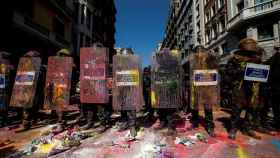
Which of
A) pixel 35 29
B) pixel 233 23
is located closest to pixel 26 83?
Result: pixel 35 29

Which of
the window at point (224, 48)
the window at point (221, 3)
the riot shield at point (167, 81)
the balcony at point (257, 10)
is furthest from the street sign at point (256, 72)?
the window at point (221, 3)

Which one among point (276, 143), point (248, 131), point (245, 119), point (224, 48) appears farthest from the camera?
point (224, 48)

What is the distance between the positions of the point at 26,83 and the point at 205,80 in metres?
4.31

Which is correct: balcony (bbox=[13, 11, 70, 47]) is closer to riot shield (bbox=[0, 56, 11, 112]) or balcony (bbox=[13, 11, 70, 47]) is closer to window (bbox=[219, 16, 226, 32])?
riot shield (bbox=[0, 56, 11, 112])

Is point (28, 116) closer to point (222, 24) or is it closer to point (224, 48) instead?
point (224, 48)

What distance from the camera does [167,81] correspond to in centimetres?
442

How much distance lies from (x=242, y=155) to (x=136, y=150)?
5.61 ft

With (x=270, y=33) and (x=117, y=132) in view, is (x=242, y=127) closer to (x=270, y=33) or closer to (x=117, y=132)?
(x=117, y=132)

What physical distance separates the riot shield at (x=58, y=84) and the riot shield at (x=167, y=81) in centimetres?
216

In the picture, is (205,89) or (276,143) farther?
(205,89)

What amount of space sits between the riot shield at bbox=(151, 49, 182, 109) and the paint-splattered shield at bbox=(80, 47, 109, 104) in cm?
119

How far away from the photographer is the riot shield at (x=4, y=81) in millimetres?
4996

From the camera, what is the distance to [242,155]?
124 inches

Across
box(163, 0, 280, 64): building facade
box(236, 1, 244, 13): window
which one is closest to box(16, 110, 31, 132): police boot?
box(163, 0, 280, 64): building facade
